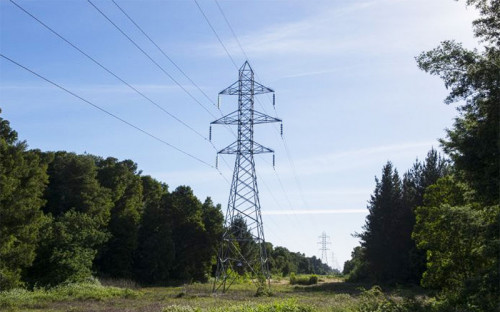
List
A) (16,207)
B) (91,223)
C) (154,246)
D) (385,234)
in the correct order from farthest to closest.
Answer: (154,246) → (385,234) → (91,223) → (16,207)

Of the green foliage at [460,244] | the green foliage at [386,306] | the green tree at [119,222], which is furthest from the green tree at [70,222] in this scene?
the green foliage at [386,306]

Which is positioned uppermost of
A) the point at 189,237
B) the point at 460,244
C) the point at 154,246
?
the point at 189,237

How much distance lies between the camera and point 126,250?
59781 millimetres

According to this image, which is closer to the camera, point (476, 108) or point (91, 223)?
point (476, 108)

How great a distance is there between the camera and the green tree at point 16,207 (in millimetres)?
36031

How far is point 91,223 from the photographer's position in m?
48.2

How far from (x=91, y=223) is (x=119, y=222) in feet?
39.1

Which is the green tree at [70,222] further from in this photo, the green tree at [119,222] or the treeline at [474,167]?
the treeline at [474,167]

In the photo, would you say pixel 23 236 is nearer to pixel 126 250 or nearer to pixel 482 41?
pixel 126 250

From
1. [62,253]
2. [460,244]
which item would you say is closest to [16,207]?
[62,253]

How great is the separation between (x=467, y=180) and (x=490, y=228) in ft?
7.52

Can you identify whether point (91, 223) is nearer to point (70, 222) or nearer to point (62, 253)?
point (70, 222)

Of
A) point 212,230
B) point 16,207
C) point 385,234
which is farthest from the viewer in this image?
point 212,230

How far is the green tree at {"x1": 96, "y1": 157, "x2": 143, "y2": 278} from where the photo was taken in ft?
195
